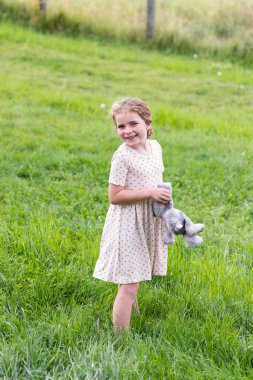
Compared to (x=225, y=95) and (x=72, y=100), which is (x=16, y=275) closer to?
(x=72, y=100)

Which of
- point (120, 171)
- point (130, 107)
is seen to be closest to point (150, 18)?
point (130, 107)

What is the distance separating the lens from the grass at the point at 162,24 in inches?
511

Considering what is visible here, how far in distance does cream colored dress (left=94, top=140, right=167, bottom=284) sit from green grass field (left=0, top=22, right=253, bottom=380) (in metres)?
0.30

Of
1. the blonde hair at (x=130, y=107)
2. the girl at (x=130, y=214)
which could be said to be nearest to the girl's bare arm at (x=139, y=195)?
the girl at (x=130, y=214)

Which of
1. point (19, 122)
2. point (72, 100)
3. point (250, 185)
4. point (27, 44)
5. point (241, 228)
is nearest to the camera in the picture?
point (241, 228)

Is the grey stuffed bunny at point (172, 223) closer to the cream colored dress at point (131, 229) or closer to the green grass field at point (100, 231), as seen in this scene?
the cream colored dress at point (131, 229)

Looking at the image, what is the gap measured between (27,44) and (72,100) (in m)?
4.11

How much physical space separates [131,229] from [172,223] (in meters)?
0.21

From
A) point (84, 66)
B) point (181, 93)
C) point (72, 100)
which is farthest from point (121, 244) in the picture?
point (84, 66)

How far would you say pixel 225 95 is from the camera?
998 centimetres

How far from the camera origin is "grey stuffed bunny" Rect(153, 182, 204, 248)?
3102 millimetres

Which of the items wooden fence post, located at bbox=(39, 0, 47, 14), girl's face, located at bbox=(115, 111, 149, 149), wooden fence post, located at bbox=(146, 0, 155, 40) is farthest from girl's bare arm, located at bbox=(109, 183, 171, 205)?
wooden fence post, located at bbox=(39, 0, 47, 14)

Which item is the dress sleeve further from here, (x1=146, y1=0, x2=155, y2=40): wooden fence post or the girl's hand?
(x1=146, y1=0, x2=155, y2=40): wooden fence post

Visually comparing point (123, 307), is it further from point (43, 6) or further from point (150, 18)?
point (43, 6)
